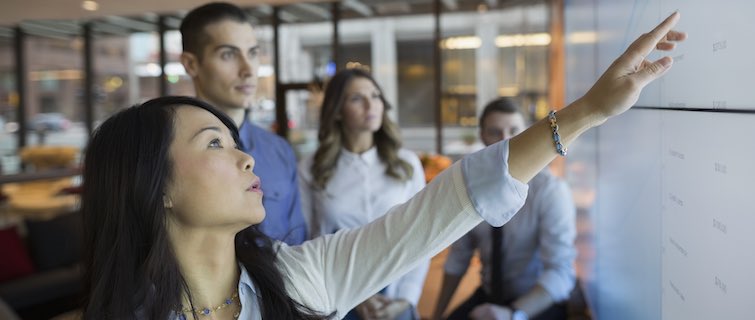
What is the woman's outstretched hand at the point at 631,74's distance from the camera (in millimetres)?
874

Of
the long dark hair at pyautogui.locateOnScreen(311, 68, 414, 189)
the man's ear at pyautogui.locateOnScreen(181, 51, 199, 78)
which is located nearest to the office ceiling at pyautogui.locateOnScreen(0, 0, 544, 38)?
the long dark hair at pyautogui.locateOnScreen(311, 68, 414, 189)

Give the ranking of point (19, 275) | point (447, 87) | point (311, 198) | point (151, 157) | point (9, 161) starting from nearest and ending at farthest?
point (151, 157) → point (311, 198) → point (19, 275) → point (447, 87) → point (9, 161)

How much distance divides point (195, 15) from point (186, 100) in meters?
0.79

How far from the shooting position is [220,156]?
3.78 ft

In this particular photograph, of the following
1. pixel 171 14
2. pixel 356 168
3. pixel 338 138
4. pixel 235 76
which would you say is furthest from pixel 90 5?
pixel 235 76

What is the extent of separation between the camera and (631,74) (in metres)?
0.89

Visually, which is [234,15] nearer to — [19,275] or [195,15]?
[195,15]

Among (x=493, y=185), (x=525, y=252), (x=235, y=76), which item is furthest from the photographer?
(x=525, y=252)

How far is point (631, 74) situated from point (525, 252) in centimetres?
154

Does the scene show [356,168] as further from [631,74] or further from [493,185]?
[631,74]

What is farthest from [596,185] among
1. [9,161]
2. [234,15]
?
[9,161]

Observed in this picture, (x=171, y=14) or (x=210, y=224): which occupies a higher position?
(x=171, y=14)

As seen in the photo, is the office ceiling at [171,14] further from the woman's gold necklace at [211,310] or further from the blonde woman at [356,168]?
the woman's gold necklace at [211,310]

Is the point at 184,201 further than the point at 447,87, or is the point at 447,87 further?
the point at 447,87
